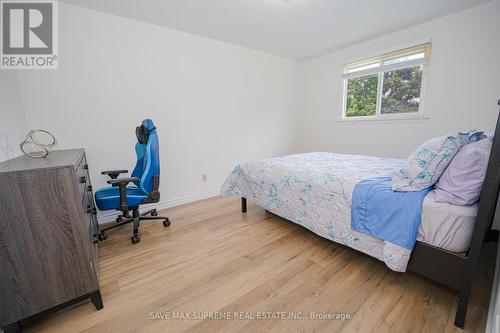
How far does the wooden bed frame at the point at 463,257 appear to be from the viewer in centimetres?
97

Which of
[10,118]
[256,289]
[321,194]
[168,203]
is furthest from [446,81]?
[10,118]

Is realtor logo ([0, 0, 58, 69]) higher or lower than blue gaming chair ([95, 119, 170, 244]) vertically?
higher

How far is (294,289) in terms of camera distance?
4.70 feet

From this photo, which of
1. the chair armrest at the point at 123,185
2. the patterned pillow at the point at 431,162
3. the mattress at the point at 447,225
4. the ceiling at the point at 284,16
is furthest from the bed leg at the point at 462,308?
the ceiling at the point at 284,16

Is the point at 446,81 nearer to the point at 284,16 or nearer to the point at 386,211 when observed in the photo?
the point at 284,16

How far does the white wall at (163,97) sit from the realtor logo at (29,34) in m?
0.09

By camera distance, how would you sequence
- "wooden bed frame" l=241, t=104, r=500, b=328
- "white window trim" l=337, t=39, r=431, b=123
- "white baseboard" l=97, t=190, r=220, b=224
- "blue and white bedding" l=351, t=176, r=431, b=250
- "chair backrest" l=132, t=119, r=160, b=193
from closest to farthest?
"wooden bed frame" l=241, t=104, r=500, b=328 < "blue and white bedding" l=351, t=176, r=431, b=250 < "chair backrest" l=132, t=119, r=160, b=193 < "white baseboard" l=97, t=190, r=220, b=224 < "white window trim" l=337, t=39, r=431, b=123

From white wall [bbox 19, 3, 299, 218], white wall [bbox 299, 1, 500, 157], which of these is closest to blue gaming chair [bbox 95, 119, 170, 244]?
white wall [bbox 19, 3, 299, 218]

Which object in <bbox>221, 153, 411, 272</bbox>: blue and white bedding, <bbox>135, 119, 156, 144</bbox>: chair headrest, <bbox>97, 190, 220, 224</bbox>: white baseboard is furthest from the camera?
<bbox>97, 190, 220, 224</bbox>: white baseboard

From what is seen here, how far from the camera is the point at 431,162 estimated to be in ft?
4.27

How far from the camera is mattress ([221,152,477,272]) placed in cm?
116

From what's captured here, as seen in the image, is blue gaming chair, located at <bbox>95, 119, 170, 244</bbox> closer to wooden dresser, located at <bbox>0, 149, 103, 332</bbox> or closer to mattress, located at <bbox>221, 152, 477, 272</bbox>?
wooden dresser, located at <bbox>0, 149, 103, 332</bbox>

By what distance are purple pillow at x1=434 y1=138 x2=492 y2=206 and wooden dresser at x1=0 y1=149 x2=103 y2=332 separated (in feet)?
6.90

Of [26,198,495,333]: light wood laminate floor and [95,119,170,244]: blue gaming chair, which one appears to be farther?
[95,119,170,244]: blue gaming chair
